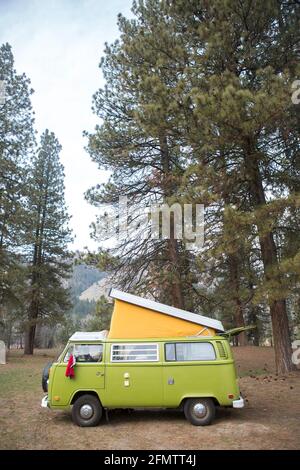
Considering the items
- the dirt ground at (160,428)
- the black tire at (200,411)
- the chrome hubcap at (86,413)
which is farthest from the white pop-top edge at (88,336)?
the black tire at (200,411)

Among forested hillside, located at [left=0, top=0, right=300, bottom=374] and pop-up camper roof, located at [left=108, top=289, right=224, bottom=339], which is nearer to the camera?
pop-up camper roof, located at [left=108, top=289, right=224, bottom=339]

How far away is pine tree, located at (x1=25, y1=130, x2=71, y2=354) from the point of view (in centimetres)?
3059

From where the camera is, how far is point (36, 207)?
32.8 meters

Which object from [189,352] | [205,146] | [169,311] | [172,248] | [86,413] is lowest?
[86,413]

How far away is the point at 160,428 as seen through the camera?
865 centimetres

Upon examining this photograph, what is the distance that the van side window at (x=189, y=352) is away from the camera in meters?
9.10

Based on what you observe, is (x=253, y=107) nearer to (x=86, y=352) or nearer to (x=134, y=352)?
(x=134, y=352)

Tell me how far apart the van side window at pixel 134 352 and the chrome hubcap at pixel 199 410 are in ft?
4.30

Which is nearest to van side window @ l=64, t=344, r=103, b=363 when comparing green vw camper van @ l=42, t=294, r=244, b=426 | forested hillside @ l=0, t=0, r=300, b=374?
green vw camper van @ l=42, t=294, r=244, b=426

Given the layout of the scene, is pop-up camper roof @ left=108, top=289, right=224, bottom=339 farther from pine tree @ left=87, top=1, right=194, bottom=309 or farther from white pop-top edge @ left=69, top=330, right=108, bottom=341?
pine tree @ left=87, top=1, right=194, bottom=309

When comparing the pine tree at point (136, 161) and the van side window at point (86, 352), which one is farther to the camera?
the pine tree at point (136, 161)

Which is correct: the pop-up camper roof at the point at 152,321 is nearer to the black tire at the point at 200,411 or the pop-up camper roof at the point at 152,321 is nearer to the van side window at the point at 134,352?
the van side window at the point at 134,352

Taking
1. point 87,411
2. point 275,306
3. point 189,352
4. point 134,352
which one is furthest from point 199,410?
point 275,306

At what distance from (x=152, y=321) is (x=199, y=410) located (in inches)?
85.3
